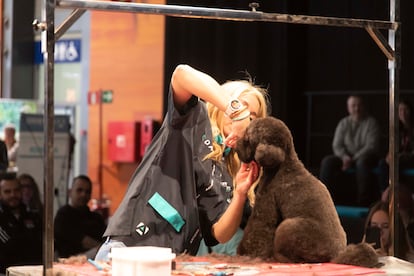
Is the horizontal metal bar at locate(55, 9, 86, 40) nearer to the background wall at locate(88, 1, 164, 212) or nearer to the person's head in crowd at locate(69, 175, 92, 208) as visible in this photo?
the background wall at locate(88, 1, 164, 212)

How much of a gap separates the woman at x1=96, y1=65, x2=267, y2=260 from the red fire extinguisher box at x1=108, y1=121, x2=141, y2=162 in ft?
7.41

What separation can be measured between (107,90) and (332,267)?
3074 millimetres

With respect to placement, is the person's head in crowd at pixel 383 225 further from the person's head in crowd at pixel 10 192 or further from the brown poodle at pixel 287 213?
the person's head in crowd at pixel 10 192

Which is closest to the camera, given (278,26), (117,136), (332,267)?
(332,267)

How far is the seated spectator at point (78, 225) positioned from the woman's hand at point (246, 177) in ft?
6.67

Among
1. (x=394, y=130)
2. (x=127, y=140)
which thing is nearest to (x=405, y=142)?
(x=127, y=140)

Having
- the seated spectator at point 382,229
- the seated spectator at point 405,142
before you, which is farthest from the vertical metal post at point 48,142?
the seated spectator at point 405,142

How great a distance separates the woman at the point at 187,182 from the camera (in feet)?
6.69

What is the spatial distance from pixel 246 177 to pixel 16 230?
7.21ft

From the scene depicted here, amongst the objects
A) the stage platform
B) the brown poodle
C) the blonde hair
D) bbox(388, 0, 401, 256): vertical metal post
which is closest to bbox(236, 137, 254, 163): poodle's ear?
the brown poodle

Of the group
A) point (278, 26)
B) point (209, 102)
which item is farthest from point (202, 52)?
point (209, 102)

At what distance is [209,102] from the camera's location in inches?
78.1

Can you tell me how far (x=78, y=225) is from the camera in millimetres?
4059

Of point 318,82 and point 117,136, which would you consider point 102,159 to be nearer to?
point 117,136
